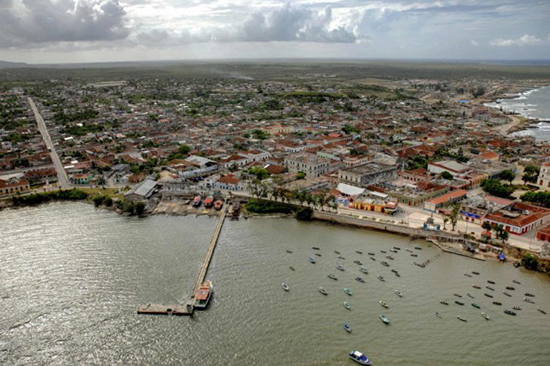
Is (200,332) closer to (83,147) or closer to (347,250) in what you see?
(347,250)

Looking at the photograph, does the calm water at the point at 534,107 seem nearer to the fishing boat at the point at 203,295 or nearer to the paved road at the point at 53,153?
the fishing boat at the point at 203,295

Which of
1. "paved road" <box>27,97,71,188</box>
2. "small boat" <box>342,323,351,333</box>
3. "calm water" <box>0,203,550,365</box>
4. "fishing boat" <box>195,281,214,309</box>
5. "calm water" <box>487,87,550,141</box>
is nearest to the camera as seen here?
"calm water" <box>0,203,550,365</box>

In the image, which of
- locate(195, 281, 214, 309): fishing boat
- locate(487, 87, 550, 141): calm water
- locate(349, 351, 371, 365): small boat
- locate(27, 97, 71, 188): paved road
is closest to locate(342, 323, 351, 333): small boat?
locate(349, 351, 371, 365): small boat

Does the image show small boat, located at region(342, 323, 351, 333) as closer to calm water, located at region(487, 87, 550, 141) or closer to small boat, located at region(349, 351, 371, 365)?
→ small boat, located at region(349, 351, 371, 365)

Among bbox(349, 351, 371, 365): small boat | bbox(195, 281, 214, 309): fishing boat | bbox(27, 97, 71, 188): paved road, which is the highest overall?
bbox(27, 97, 71, 188): paved road

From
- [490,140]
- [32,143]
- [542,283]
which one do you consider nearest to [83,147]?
[32,143]

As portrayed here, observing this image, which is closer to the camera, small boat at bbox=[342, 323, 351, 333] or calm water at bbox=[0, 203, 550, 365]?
calm water at bbox=[0, 203, 550, 365]

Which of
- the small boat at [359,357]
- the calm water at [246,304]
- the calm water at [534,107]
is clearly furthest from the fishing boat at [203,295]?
the calm water at [534,107]

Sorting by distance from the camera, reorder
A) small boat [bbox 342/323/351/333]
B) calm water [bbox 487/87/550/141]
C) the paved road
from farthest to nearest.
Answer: calm water [bbox 487/87/550/141] < the paved road < small boat [bbox 342/323/351/333]
